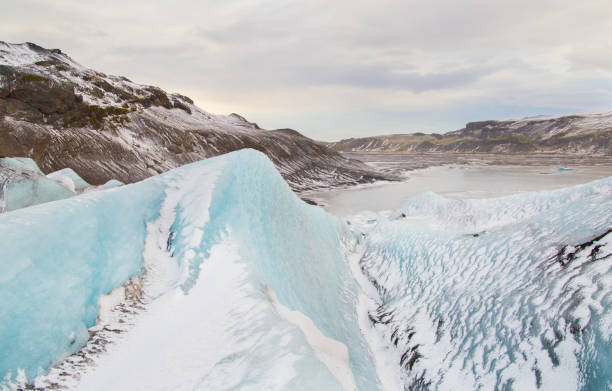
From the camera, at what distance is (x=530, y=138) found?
398 ft

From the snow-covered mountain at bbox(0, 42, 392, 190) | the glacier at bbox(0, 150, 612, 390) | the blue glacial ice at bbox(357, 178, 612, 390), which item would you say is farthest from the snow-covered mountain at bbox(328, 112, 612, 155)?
the glacier at bbox(0, 150, 612, 390)

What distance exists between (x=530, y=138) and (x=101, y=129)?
5582 inches

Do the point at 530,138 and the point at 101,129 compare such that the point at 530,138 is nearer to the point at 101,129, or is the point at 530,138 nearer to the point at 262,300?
the point at 101,129

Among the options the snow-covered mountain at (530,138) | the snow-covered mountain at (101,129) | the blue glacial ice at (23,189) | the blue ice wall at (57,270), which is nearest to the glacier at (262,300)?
the blue ice wall at (57,270)

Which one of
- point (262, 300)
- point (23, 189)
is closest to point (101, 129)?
point (23, 189)

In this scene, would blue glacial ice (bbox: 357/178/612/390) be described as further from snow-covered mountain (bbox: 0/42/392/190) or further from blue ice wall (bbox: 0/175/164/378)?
snow-covered mountain (bbox: 0/42/392/190)

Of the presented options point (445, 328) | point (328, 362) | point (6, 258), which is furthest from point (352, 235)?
point (6, 258)

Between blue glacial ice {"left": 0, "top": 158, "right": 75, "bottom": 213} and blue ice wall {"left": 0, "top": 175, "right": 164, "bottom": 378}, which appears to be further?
blue glacial ice {"left": 0, "top": 158, "right": 75, "bottom": 213}

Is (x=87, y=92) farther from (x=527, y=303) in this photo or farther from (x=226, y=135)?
(x=527, y=303)

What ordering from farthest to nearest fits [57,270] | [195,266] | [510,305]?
[510,305]
[195,266]
[57,270]

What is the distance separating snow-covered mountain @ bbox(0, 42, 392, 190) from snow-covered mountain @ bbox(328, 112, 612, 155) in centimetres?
8920

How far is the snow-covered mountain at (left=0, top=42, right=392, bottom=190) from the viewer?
25.0 metres

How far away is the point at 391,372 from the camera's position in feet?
17.3

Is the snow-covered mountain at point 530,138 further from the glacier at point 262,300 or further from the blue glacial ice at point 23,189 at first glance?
the blue glacial ice at point 23,189
